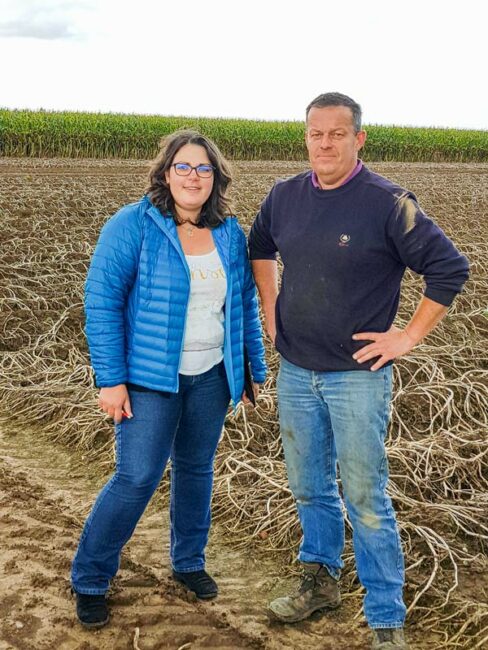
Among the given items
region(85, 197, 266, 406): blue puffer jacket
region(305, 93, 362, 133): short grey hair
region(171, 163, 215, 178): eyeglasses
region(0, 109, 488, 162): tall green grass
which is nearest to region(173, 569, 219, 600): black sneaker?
region(85, 197, 266, 406): blue puffer jacket

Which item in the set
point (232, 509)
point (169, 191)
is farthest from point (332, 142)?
point (232, 509)

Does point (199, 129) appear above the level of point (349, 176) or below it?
below

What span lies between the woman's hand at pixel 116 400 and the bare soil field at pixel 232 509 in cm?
94

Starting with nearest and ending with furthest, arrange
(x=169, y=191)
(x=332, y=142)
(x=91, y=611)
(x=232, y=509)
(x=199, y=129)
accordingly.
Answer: (x=332, y=142) < (x=169, y=191) < (x=91, y=611) < (x=232, y=509) < (x=199, y=129)

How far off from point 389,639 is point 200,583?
899 millimetres

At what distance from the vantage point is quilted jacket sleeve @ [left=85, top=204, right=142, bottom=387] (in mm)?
2969

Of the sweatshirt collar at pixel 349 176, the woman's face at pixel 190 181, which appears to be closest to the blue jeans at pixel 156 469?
the woman's face at pixel 190 181

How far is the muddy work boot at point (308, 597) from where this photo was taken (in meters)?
Result: 3.40

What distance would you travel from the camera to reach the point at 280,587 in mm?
3754

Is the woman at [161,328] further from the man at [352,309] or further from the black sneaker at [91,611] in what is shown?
the man at [352,309]

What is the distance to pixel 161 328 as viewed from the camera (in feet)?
9.91

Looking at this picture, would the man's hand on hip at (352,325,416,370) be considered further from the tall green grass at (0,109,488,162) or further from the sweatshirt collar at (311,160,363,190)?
the tall green grass at (0,109,488,162)

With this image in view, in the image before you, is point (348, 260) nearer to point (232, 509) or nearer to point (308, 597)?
point (308, 597)

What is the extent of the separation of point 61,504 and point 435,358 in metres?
3.39
